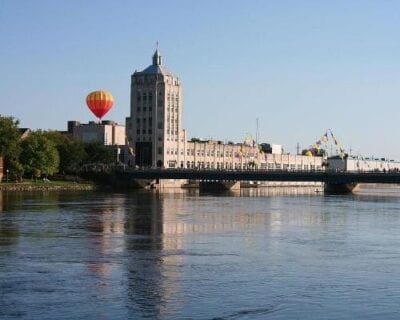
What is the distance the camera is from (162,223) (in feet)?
260

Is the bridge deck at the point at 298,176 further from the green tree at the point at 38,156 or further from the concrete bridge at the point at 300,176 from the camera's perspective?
the green tree at the point at 38,156

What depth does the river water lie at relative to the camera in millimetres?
34250

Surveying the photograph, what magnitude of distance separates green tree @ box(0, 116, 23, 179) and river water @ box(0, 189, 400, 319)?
8829 cm

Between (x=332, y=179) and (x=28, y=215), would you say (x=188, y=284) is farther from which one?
(x=332, y=179)

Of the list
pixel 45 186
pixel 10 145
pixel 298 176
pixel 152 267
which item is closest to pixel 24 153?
pixel 45 186

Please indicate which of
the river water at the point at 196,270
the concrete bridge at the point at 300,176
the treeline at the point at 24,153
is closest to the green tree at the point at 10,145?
the treeline at the point at 24,153

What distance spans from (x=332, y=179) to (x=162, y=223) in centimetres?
10536

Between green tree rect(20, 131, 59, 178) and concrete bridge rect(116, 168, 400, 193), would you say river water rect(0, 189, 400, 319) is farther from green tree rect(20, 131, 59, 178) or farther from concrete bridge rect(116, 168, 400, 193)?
green tree rect(20, 131, 59, 178)

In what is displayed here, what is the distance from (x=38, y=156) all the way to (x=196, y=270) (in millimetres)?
139442

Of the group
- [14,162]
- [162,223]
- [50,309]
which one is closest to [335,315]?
[50,309]

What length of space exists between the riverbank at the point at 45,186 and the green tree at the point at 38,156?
314 cm

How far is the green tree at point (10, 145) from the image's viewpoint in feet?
536

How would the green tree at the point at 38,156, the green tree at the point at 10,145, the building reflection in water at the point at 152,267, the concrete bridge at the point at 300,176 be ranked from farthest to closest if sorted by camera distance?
the green tree at the point at 38,156 < the concrete bridge at the point at 300,176 < the green tree at the point at 10,145 < the building reflection in water at the point at 152,267

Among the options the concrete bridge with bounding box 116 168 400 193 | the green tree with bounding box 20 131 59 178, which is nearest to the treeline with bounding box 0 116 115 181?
the green tree with bounding box 20 131 59 178
